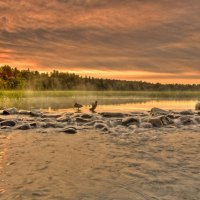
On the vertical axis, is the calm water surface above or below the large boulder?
below

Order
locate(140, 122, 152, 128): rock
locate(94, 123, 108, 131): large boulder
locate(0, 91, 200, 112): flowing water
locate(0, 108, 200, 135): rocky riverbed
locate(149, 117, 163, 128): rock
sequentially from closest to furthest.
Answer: locate(0, 108, 200, 135): rocky riverbed
locate(94, 123, 108, 131): large boulder
locate(140, 122, 152, 128): rock
locate(149, 117, 163, 128): rock
locate(0, 91, 200, 112): flowing water

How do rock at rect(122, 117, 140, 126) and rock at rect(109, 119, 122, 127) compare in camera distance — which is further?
rock at rect(122, 117, 140, 126)

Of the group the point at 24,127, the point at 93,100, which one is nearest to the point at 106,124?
the point at 24,127

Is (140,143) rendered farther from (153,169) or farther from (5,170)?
(5,170)

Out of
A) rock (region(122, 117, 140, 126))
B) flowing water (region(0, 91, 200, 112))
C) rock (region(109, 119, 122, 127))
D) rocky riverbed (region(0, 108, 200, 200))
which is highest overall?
rock (region(122, 117, 140, 126))

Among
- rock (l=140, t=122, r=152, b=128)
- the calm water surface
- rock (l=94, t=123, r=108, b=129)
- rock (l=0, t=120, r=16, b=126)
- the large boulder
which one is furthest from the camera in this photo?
the calm water surface

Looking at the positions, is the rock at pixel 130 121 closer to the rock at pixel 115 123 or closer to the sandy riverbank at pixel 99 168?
the rock at pixel 115 123

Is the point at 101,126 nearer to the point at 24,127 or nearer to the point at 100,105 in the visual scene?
the point at 24,127

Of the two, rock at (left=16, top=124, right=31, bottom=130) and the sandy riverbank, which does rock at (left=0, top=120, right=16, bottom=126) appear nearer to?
rock at (left=16, top=124, right=31, bottom=130)

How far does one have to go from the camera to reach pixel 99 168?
10.2 metres

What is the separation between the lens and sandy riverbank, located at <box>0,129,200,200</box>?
7828 millimetres

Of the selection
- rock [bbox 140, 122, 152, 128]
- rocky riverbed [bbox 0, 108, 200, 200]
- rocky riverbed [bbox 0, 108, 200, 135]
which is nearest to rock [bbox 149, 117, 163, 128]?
rocky riverbed [bbox 0, 108, 200, 135]

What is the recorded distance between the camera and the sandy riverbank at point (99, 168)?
7.83 m

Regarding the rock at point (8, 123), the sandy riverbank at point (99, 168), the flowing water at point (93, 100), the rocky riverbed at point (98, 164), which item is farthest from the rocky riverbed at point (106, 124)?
the flowing water at point (93, 100)
